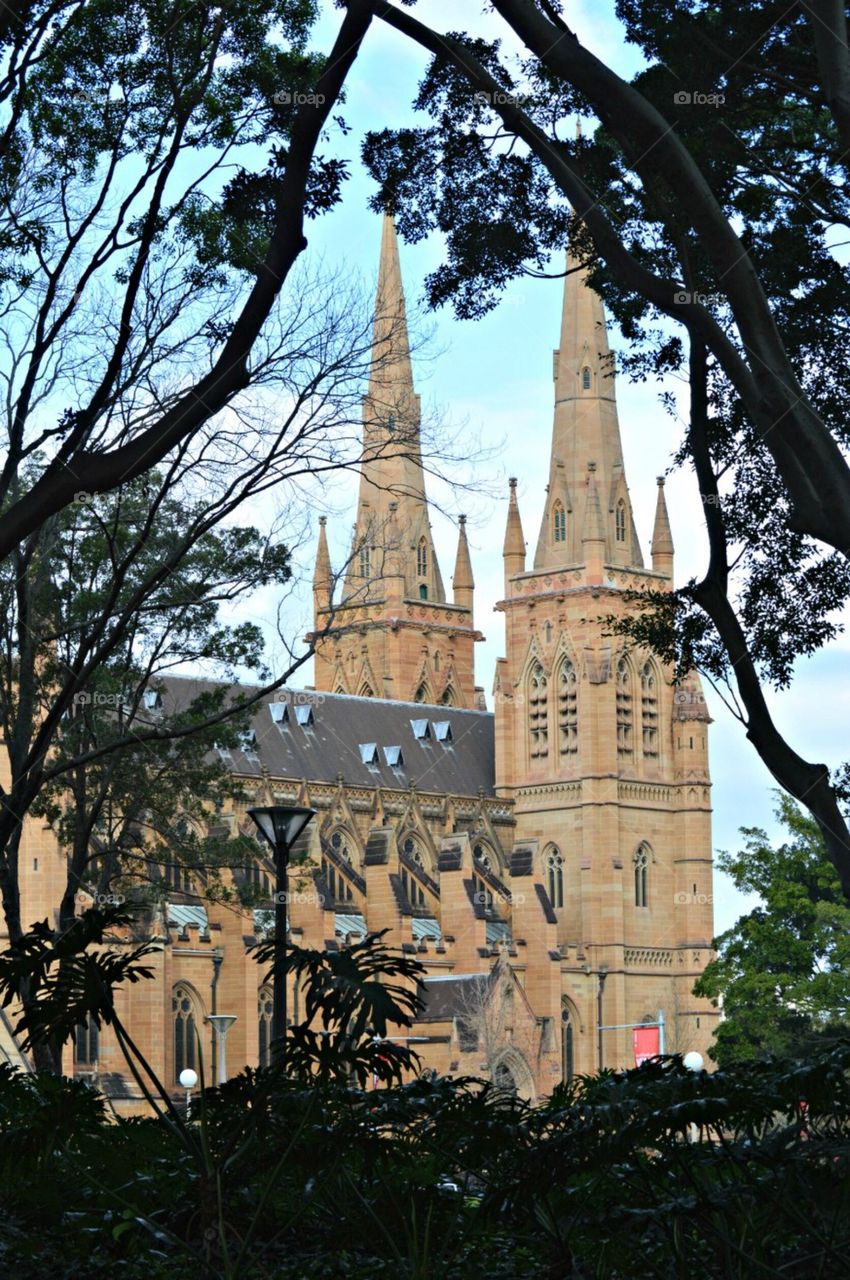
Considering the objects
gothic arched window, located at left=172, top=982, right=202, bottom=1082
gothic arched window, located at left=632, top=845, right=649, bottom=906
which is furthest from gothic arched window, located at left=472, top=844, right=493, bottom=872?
gothic arched window, located at left=172, top=982, right=202, bottom=1082

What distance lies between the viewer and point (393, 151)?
53.1 ft

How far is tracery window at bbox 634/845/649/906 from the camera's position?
103125mm

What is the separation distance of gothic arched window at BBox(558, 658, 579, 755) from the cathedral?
9cm

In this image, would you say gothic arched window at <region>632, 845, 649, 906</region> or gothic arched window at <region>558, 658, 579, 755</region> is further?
gothic arched window at <region>558, 658, 579, 755</region>

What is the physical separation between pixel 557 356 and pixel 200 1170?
10335cm

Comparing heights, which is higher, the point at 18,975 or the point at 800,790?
the point at 800,790

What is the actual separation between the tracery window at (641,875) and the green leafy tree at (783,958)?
125 feet

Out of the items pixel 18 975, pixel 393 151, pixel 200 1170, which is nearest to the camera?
pixel 200 1170

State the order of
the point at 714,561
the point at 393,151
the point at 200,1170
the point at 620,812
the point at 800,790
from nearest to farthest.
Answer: the point at 200,1170
the point at 800,790
the point at 714,561
the point at 393,151
the point at 620,812

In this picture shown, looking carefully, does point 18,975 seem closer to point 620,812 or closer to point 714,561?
point 714,561

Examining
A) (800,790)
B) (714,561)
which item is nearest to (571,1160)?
(800,790)

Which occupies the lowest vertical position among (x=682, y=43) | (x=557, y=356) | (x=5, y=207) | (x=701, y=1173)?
(x=701, y=1173)

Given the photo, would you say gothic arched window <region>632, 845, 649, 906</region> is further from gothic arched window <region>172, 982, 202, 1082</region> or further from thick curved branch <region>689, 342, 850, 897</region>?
thick curved branch <region>689, 342, 850, 897</region>


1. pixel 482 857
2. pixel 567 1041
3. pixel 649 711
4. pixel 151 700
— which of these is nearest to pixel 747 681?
pixel 151 700
